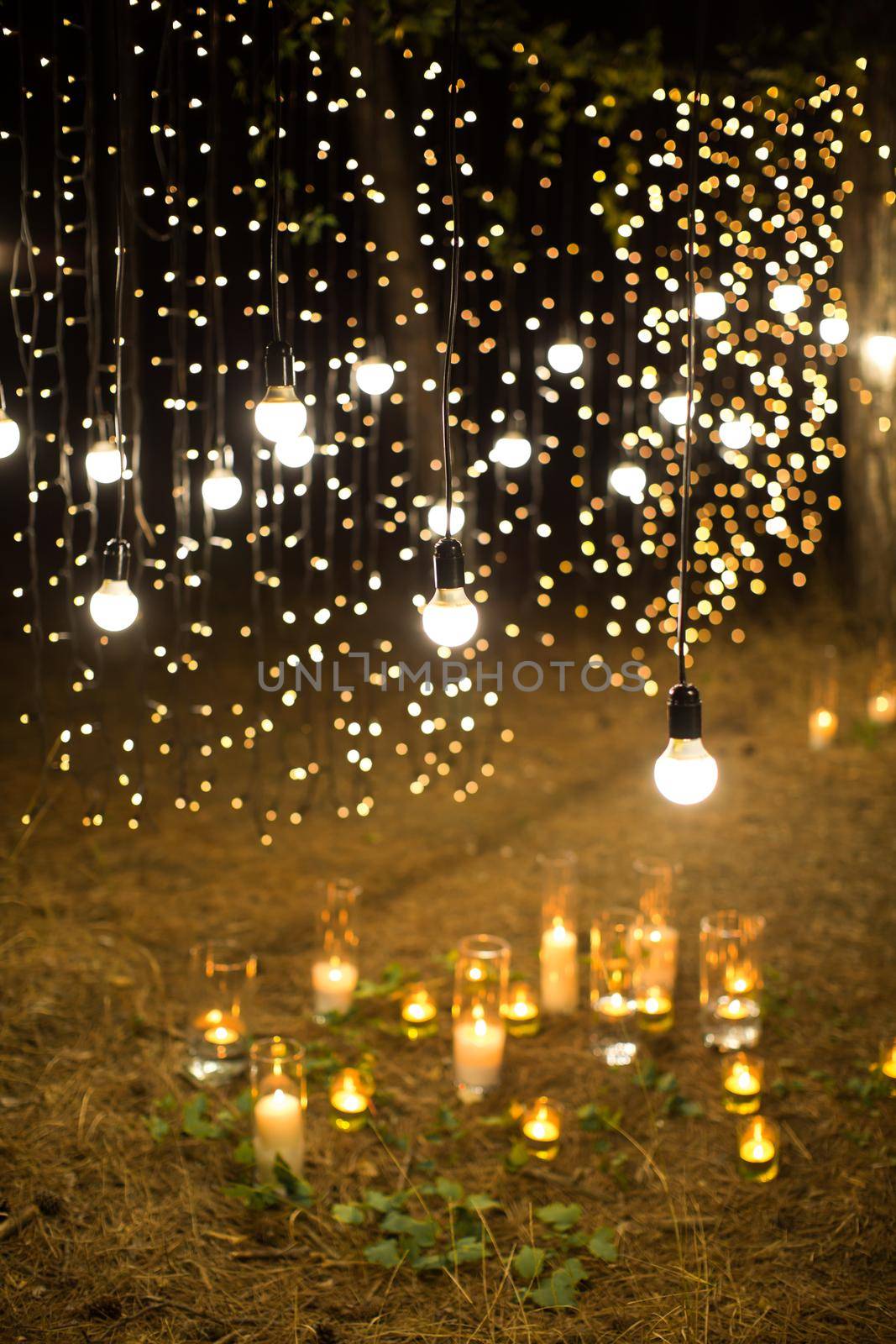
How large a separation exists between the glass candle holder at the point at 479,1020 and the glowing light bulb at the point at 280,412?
4.18 ft

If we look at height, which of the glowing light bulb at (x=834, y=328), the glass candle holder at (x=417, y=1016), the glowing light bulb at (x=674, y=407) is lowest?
the glass candle holder at (x=417, y=1016)

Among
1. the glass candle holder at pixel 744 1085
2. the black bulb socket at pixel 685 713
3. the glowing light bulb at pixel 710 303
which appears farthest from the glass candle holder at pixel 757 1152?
the glowing light bulb at pixel 710 303

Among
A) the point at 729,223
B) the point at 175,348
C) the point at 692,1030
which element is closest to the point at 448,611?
the point at 692,1030

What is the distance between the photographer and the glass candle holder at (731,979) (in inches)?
114

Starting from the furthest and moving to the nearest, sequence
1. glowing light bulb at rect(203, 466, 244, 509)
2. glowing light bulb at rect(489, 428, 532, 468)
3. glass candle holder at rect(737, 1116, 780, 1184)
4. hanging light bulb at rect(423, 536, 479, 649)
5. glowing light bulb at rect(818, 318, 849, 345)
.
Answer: glowing light bulb at rect(818, 318, 849, 345) < glowing light bulb at rect(489, 428, 532, 468) < glowing light bulb at rect(203, 466, 244, 509) < glass candle holder at rect(737, 1116, 780, 1184) < hanging light bulb at rect(423, 536, 479, 649)

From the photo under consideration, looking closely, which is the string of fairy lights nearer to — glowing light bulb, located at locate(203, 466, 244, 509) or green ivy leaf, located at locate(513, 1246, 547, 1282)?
glowing light bulb, located at locate(203, 466, 244, 509)

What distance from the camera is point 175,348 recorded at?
11.9 ft

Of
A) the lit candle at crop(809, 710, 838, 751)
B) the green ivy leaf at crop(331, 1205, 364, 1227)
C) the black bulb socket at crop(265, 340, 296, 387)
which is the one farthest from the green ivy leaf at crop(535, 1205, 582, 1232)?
the lit candle at crop(809, 710, 838, 751)

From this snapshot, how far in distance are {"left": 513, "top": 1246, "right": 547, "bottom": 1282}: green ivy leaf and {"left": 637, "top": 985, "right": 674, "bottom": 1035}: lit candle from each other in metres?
0.90

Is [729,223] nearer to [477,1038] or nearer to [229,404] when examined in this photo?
[229,404]

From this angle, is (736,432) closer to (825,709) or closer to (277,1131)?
(825,709)

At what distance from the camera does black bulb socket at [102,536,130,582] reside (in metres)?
2.60

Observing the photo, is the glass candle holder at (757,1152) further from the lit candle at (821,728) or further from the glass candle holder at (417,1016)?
the lit candle at (821,728)

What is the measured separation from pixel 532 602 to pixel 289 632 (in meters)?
1.82
